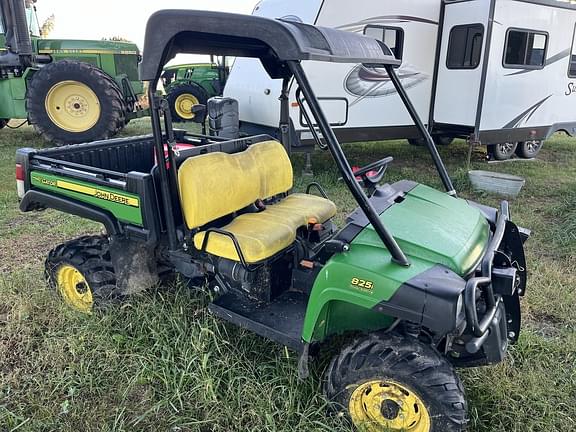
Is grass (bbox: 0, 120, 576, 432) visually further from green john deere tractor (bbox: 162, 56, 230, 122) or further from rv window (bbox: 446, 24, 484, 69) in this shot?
green john deere tractor (bbox: 162, 56, 230, 122)

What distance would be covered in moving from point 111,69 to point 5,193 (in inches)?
159

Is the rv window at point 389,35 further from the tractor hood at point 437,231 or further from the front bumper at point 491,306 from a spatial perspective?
the front bumper at point 491,306

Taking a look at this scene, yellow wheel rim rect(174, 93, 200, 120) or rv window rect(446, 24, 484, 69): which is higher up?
rv window rect(446, 24, 484, 69)

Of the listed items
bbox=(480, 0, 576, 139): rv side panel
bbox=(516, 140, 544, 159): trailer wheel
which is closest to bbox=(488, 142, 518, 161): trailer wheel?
bbox=(516, 140, 544, 159): trailer wheel

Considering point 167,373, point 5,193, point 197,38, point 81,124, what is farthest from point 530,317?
point 81,124

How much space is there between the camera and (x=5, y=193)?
5.33m

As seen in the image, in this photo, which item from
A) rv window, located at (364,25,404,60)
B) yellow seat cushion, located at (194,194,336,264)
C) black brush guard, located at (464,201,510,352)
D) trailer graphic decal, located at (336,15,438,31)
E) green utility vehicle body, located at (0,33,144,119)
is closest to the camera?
black brush guard, located at (464,201,510,352)

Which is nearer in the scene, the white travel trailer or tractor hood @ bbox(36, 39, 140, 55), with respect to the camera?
the white travel trailer

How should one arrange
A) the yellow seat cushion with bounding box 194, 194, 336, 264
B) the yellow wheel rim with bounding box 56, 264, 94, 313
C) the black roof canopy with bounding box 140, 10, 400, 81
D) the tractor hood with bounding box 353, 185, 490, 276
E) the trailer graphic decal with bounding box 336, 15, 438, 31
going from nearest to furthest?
the black roof canopy with bounding box 140, 10, 400, 81, the tractor hood with bounding box 353, 185, 490, 276, the yellow seat cushion with bounding box 194, 194, 336, 264, the yellow wheel rim with bounding box 56, 264, 94, 313, the trailer graphic decal with bounding box 336, 15, 438, 31

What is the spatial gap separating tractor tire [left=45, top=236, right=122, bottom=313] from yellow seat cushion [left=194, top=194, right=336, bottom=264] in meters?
0.73

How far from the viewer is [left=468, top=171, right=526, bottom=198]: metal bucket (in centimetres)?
564

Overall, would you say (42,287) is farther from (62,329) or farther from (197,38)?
(197,38)

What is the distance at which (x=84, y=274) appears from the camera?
9.52 feet

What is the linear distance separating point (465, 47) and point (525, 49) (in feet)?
3.08
